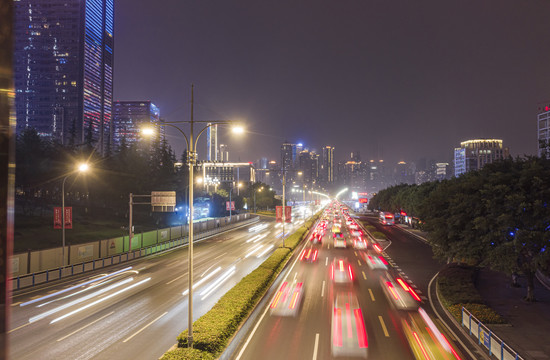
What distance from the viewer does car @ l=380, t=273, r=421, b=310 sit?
71.7ft

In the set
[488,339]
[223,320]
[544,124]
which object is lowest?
[488,339]

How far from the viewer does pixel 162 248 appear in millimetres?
43469

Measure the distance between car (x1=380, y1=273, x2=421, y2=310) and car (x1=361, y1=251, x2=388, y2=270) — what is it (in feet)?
12.6

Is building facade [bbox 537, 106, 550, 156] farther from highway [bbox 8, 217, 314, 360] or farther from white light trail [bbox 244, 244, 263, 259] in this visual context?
highway [bbox 8, 217, 314, 360]

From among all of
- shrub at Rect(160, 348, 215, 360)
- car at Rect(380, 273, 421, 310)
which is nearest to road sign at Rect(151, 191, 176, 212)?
car at Rect(380, 273, 421, 310)

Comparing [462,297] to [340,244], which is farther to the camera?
[340,244]

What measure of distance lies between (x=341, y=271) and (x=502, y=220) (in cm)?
1437

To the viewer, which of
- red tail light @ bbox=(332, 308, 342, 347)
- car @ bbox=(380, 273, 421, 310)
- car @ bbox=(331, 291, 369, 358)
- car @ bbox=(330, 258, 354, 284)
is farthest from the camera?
car @ bbox=(330, 258, 354, 284)

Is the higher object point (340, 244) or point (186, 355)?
point (186, 355)

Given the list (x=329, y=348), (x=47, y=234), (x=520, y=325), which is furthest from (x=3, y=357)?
(x=47, y=234)

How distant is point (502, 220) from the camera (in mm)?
21328

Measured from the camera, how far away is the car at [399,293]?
21.9 metres

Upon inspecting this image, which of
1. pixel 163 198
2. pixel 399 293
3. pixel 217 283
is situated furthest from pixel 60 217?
pixel 399 293

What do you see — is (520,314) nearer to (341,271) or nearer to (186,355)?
(341,271)
